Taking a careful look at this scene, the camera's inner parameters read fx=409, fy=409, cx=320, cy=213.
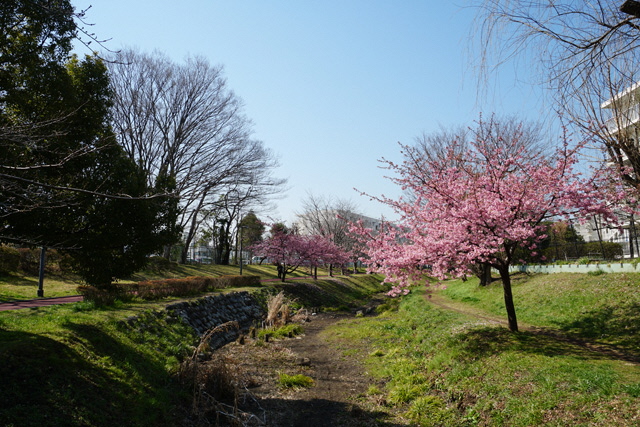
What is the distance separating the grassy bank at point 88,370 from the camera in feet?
19.1

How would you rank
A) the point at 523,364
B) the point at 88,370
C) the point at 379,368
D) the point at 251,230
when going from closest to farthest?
the point at 88,370 → the point at 523,364 → the point at 379,368 → the point at 251,230

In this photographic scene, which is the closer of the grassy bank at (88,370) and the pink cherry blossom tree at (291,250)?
the grassy bank at (88,370)

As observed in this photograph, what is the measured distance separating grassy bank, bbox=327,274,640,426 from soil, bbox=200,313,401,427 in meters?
0.38

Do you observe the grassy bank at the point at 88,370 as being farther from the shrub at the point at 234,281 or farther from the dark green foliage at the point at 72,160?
the shrub at the point at 234,281

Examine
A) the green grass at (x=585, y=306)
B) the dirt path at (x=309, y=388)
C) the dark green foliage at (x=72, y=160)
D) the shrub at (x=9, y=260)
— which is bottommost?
the dirt path at (x=309, y=388)

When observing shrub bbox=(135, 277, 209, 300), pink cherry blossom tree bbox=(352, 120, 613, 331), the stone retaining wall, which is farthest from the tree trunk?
shrub bbox=(135, 277, 209, 300)

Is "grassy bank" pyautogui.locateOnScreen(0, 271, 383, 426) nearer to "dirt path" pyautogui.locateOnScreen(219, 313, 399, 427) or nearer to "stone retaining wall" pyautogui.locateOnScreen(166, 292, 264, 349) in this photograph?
"dirt path" pyautogui.locateOnScreen(219, 313, 399, 427)

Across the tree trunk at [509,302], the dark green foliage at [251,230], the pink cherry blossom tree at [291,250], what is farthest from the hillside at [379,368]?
the dark green foliage at [251,230]

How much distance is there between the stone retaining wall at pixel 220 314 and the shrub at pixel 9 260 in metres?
10.1

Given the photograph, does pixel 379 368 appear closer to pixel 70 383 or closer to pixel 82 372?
pixel 82 372

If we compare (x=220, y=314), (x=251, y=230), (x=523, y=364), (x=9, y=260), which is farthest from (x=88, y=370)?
(x=251, y=230)

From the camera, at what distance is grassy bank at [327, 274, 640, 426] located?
20.2 feet

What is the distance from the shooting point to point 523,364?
7.78 meters

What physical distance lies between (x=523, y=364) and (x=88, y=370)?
794cm
